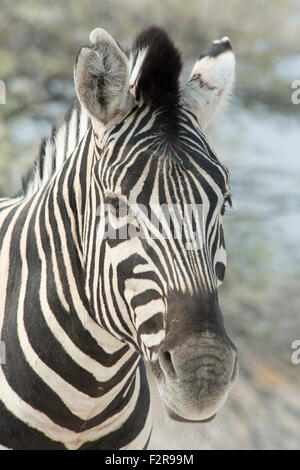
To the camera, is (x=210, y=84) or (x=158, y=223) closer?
(x=158, y=223)

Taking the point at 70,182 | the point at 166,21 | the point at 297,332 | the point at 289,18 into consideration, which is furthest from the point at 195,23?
the point at 70,182

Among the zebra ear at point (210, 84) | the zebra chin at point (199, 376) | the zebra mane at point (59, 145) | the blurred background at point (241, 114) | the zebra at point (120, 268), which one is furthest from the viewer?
the blurred background at point (241, 114)

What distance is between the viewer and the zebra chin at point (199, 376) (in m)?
2.15

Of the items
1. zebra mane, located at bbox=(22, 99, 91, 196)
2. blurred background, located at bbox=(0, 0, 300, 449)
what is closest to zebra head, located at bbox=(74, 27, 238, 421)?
zebra mane, located at bbox=(22, 99, 91, 196)

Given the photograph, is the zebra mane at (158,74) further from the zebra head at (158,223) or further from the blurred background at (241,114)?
the blurred background at (241,114)

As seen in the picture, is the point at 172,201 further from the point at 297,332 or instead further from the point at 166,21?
the point at 166,21

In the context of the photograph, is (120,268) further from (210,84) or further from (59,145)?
(59,145)

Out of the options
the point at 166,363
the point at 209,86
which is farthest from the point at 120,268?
the point at 209,86

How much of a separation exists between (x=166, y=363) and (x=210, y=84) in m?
1.36

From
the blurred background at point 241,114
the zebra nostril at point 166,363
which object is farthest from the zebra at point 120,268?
the blurred background at point 241,114

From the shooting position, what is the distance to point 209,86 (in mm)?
2947

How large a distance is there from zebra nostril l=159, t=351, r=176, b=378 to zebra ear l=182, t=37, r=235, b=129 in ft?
3.64

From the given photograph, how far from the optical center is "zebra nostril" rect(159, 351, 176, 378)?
2209mm

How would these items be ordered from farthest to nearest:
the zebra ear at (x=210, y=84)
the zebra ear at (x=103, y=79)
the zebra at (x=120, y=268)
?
the zebra ear at (x=210, y=84), the zebra ear at (x=103, y=79), the zebra at (x=120, y=268)
